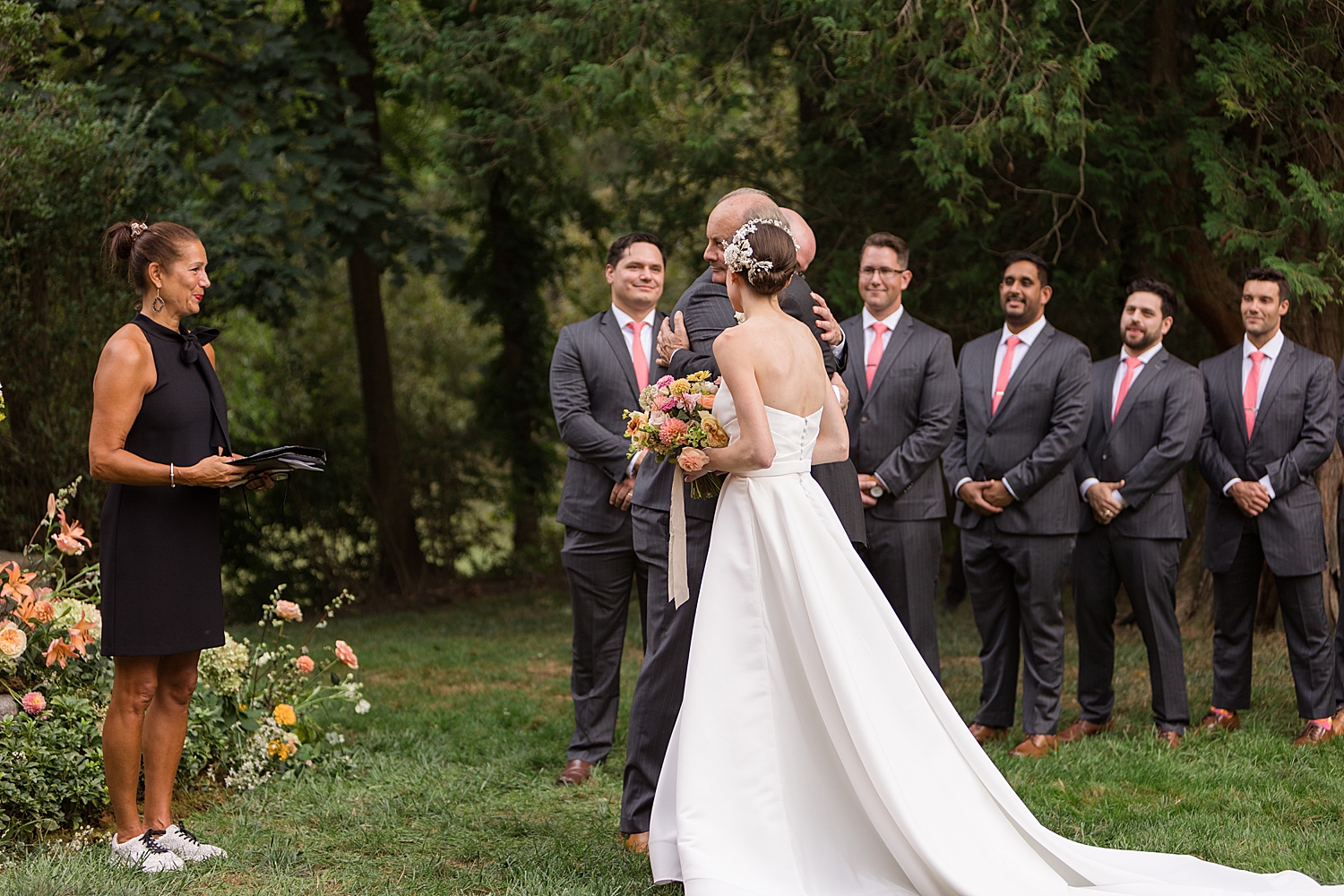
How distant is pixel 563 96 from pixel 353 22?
12.4ft

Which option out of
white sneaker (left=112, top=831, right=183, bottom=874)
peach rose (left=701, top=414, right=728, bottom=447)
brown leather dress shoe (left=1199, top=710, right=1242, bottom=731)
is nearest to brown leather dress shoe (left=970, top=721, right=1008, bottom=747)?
brown leather dress shoe (left=1199, top=710, right=1242, bottom=731)

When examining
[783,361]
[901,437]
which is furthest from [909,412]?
[783,361]

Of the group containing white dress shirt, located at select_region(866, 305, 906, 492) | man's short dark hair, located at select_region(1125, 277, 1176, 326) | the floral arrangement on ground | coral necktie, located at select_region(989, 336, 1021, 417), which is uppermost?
man's short dark hair, located at select_region(1125, 277, 1176, 326)

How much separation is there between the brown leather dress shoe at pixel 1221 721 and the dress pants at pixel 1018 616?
2.70ft

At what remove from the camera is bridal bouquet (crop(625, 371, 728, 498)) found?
13.6ft

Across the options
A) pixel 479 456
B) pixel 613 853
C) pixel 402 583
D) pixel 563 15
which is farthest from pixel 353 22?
pixel 613 853

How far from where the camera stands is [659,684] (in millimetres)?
4516

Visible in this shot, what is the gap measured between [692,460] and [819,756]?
106 cm

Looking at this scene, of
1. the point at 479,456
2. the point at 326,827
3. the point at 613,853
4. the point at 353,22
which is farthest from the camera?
the point at 479,456

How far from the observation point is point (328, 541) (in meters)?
13.8

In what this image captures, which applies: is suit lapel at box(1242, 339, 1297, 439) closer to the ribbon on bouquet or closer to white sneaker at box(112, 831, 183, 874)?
the ribbon on bouquet

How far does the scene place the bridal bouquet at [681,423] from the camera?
414 centimetres

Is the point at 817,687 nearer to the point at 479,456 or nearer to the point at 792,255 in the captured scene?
the point at 792,255

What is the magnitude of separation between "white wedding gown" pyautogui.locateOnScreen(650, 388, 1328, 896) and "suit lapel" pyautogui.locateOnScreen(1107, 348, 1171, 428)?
2.97 meters
